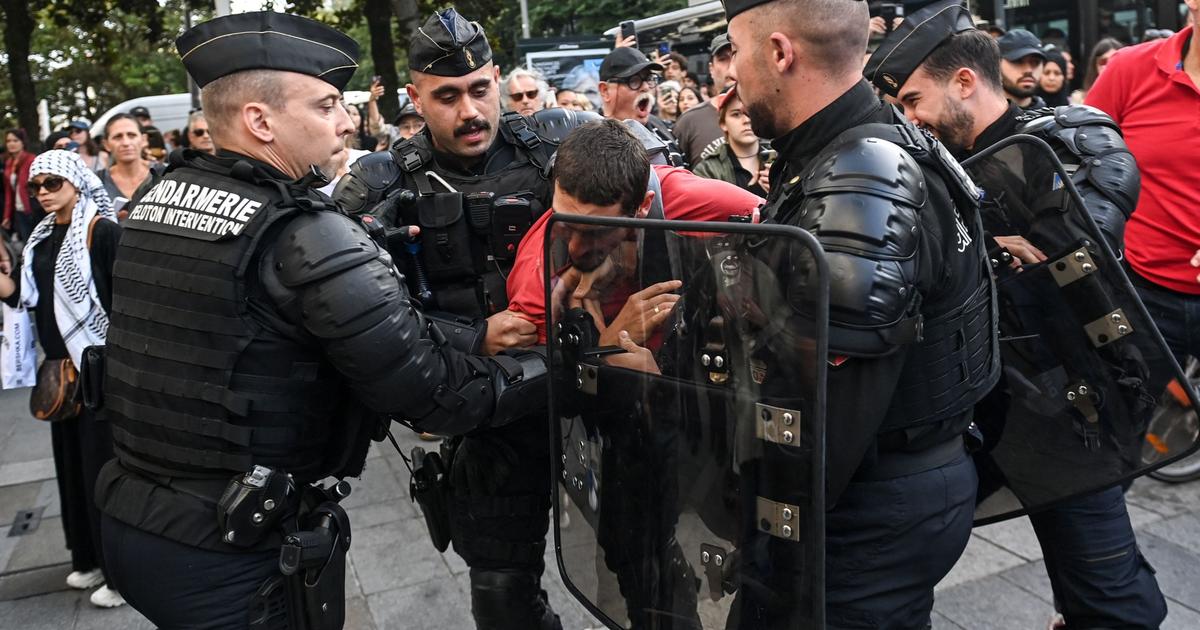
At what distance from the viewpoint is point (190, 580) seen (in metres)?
2.04

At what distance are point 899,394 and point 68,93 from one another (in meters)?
38.4

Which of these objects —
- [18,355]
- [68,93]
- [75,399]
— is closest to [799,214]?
[75,399]

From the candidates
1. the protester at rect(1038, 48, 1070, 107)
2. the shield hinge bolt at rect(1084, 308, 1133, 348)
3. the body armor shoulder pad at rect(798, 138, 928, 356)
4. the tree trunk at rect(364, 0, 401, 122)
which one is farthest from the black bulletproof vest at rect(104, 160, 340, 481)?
the tree trunk at rect(364, 0, 401, 122)

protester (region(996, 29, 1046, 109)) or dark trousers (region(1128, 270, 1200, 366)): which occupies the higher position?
protester (region(996, 29, 1046, 109))

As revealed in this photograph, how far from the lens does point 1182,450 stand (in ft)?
6.86

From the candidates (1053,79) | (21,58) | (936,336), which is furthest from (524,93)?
(21,58)

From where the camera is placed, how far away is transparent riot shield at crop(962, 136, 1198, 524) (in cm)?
212

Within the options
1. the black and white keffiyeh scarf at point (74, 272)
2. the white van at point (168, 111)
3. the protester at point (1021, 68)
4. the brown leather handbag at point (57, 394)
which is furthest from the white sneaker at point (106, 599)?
the white van at point (168, 111)

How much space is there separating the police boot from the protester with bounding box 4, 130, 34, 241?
10.7 m

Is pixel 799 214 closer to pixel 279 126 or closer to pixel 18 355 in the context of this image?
pixel 279 126

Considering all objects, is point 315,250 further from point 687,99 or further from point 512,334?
point 687,99

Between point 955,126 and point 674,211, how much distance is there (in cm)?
89

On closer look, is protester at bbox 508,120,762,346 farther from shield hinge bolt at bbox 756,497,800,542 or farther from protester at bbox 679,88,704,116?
protester at bbox 679,88,704,116

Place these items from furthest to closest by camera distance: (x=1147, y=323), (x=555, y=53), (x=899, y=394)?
(x=555, y=53) → (x=1147, y=323) → (x=899, y=394)
